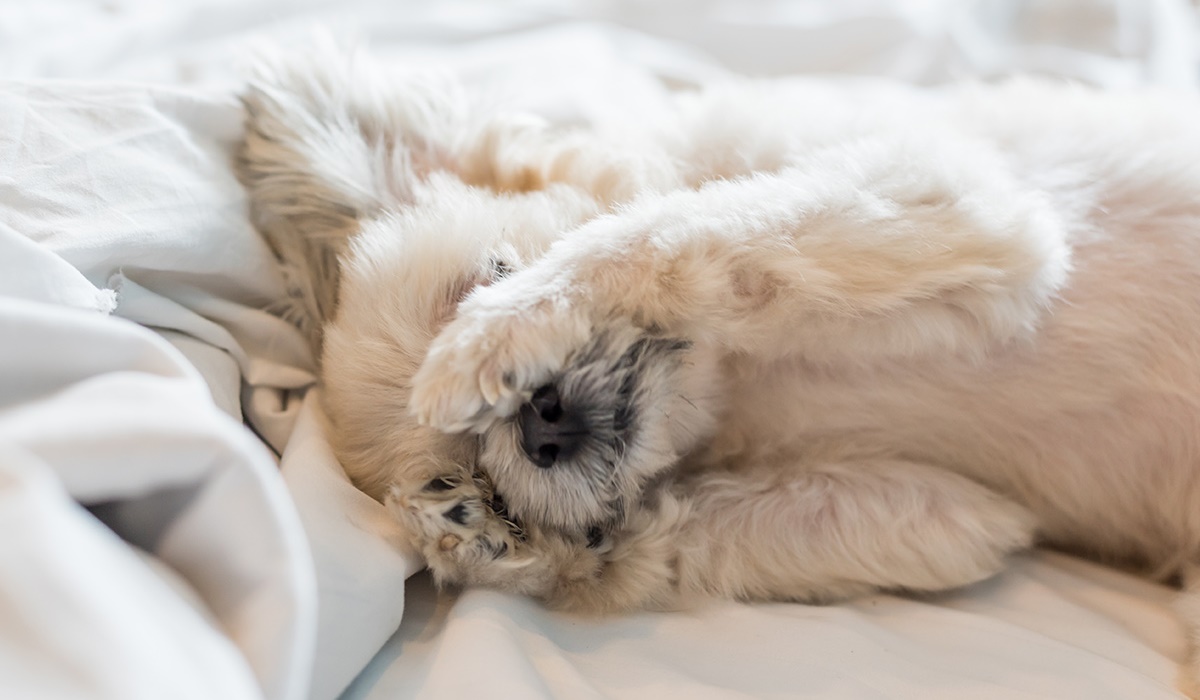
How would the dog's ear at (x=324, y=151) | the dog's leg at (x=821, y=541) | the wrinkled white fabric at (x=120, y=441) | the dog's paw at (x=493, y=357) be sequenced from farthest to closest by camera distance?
1. the dog's ear at (x=324, y=151)
2. the dog's leg at (x=821, y=541)
3. the dog's paw at (x=493, y=357)
4. the wrinkled white fabric at (x=120, y=441)

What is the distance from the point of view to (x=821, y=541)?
1.21m

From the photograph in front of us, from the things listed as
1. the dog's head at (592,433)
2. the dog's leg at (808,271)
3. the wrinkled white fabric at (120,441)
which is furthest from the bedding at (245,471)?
the dog's leg at (808,271)

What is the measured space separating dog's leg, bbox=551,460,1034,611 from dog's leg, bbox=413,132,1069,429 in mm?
212

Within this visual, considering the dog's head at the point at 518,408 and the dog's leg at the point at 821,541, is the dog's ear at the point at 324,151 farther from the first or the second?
the dog's leg at the point at 821,541

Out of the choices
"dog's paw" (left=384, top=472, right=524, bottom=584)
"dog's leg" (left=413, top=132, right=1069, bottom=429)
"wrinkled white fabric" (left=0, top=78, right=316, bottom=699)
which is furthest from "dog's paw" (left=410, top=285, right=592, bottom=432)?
"wrinkled white fabric" (left=0, top=78, right=316, bottom=699)

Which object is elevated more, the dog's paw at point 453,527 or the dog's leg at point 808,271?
the dog's leg at point 808,271

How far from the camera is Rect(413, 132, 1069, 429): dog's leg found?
1.04 m

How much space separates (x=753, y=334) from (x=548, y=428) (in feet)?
0.94

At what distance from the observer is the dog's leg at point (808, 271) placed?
1045 millimetres

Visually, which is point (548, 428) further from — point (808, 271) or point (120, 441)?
point (120, 441)

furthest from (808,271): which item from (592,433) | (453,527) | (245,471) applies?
(245,471)

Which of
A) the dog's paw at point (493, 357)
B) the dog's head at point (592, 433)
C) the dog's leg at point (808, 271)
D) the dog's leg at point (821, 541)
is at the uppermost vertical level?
the dog's leg at point (808, 271)

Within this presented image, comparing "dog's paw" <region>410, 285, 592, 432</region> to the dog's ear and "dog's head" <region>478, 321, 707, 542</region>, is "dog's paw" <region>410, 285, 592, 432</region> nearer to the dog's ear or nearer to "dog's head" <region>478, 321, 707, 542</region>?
"dog's head" <region>478, 321, 707, 542</region>

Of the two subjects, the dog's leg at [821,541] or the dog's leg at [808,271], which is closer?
the dog's leg at [808,271]
